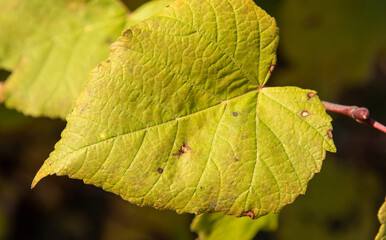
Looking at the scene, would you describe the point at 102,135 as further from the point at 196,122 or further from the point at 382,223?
the point at 382,223

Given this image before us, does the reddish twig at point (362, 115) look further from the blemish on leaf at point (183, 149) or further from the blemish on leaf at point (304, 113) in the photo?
the blemish on leaf at point (183, 149)

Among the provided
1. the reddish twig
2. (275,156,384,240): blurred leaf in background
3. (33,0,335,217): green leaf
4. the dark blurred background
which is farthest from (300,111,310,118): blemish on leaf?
(275,156,384,240): blurred leaf in background

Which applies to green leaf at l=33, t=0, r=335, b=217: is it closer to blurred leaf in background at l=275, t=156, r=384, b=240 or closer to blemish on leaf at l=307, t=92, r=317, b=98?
blemish on leaf at l=307, t=92, r=317, b=98

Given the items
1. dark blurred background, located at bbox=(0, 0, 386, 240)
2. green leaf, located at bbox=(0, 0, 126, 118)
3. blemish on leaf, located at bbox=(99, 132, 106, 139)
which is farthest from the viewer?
dark blurred background, located at bbox=(0, 0, 386, 240)

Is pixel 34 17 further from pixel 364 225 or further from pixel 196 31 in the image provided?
pixel 364 225

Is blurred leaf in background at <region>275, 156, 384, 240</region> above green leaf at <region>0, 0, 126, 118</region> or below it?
below

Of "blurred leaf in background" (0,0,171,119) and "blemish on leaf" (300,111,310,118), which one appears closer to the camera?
"blemish on leaf" (300,111,310,118)

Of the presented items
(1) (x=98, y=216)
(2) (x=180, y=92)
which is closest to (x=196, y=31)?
(2) (x=180, y=92)
